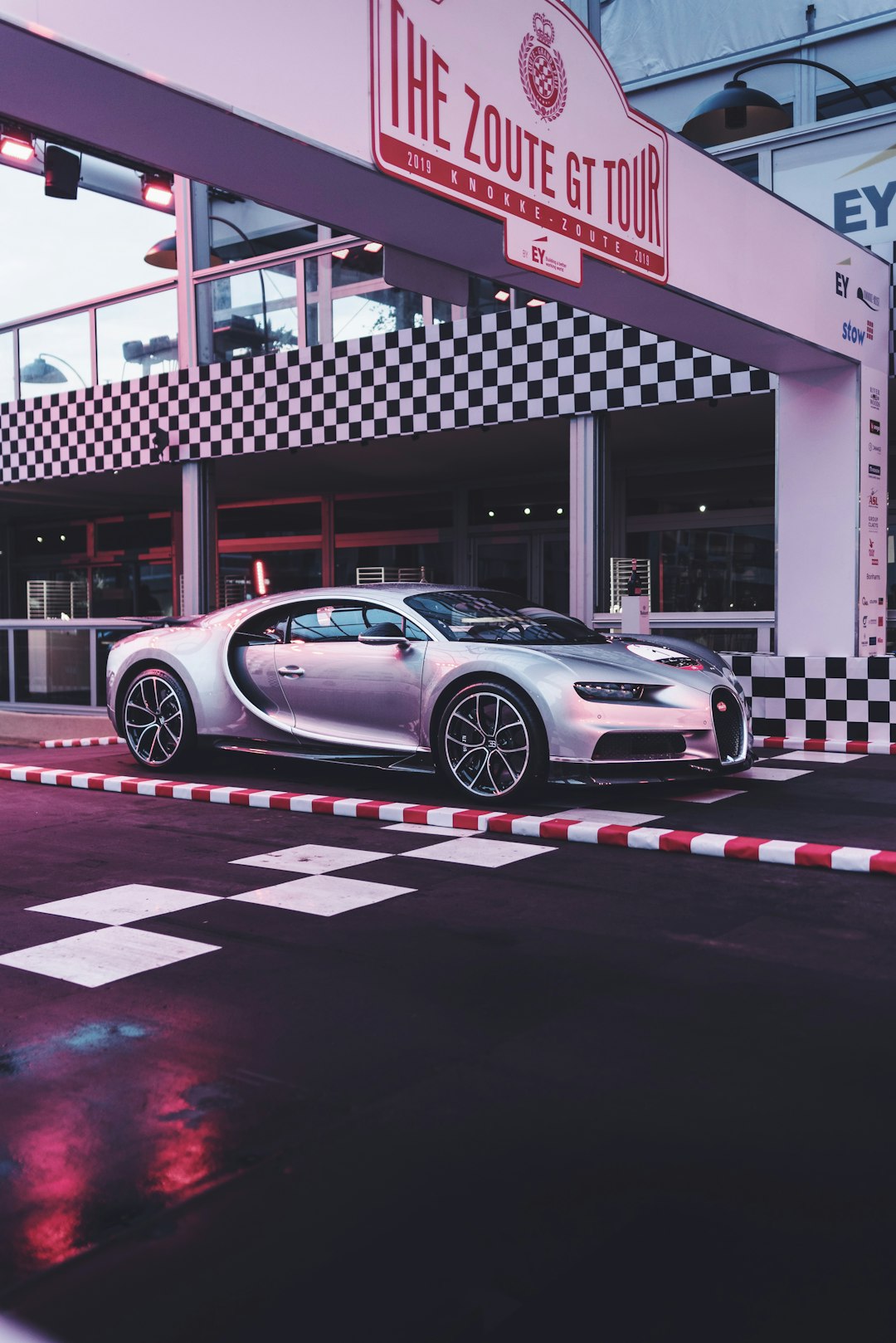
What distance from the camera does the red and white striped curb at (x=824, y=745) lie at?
8.28 metres

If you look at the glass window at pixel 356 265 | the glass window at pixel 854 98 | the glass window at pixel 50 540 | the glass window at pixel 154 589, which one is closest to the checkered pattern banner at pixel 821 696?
the glass window at pixel 356 265

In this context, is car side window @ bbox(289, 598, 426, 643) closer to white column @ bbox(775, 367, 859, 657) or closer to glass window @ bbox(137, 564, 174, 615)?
white column @ bbox(775, 367, 859, 657)

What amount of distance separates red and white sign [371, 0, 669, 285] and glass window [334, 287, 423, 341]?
5.37 meters

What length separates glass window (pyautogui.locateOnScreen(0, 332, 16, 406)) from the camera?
1452cm

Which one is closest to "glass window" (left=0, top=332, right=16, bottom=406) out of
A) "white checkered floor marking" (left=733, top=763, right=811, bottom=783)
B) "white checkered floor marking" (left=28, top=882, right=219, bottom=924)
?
"white checkered floor marking" (left=733, top=763, right=811, bottom=783)

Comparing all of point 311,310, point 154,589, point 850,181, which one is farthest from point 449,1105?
point 154,589

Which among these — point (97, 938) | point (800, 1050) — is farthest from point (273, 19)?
point (800, 1050)

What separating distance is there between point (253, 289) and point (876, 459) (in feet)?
22.7

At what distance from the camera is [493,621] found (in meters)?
6.81

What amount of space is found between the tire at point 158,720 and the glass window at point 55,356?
7.29 m

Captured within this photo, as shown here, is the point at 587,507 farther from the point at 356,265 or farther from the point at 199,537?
the point at 199,537

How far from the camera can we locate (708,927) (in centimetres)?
383

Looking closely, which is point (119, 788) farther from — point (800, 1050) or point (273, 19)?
point (800, 1050)

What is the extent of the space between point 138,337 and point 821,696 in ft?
28.5
